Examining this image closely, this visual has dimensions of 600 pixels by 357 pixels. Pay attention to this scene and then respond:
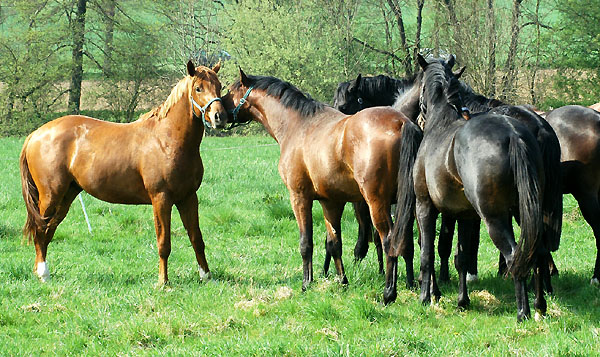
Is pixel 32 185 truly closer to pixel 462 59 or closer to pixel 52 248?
pixel 52 248

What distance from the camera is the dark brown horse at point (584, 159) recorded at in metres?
6.32

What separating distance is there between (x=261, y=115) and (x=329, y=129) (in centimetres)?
122

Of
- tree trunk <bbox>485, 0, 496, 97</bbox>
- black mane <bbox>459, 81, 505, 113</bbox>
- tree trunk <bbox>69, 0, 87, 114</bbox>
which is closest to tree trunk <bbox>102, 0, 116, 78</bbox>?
tree trunk <bbox>69, 0, 87, 114</bbox>

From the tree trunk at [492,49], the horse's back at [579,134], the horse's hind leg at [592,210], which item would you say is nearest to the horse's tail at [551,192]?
the horse's back at [579,134]

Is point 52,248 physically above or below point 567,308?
below

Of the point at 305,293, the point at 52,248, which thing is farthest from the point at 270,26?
the point at 305,293

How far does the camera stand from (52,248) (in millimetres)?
8562

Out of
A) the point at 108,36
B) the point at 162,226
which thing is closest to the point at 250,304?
the point at 162,226

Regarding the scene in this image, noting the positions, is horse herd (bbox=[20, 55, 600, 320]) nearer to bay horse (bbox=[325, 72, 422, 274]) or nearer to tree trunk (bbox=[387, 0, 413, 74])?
bay horse (bbox=[325, 72, 422, 274])

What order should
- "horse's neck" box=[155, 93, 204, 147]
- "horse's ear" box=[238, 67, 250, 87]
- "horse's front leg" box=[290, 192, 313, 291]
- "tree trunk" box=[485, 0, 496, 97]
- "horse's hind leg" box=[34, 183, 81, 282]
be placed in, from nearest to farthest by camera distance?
"horse's front leg" box=[290, 192, 313, 291]
"horse's neck" box=[155, 93, 204, 147]
"horse's hind leg" box=[34, 183, 81, 282]
"horse's ear" box=[238, 67, 250, 87]
"tree trunk" box=[485, 0, 496, 97]

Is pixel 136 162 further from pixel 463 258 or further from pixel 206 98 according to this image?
pixel 463 258

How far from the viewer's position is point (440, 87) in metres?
5.99

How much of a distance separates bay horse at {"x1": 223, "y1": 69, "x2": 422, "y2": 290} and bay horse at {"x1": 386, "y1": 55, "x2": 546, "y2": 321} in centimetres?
21

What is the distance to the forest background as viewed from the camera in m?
25.5
